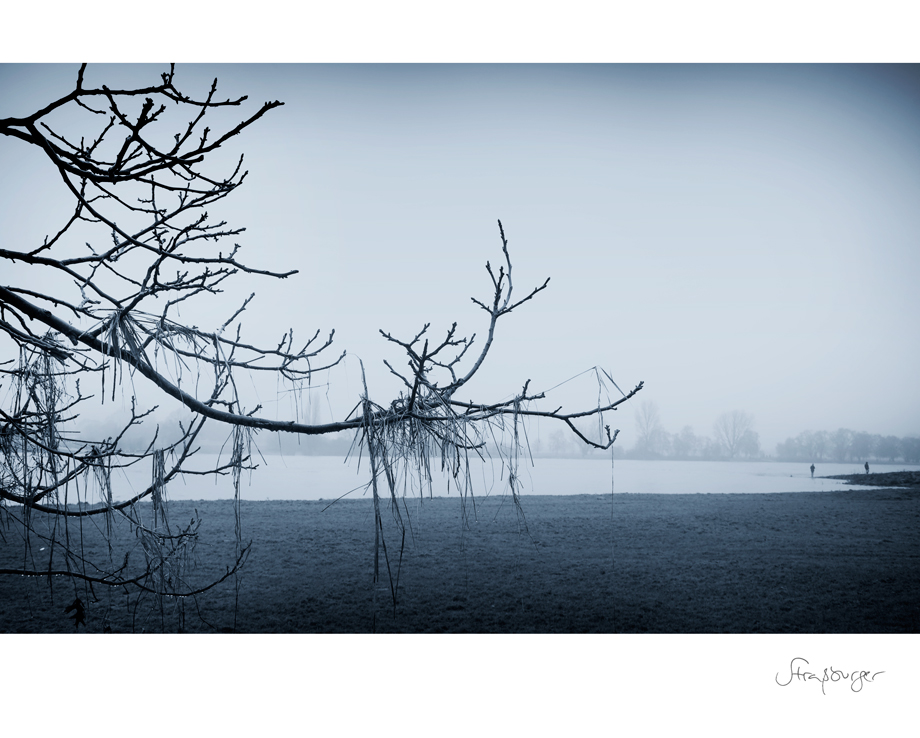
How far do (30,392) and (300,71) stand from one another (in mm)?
1811

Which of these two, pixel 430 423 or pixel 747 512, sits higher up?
pixel 430 423

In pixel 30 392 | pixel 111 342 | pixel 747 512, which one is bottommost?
pixel 747 512

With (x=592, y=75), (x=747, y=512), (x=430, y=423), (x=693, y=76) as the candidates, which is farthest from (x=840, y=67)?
(x=747, y=512)

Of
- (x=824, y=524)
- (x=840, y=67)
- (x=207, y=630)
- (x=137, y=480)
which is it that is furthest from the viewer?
(x=824, y=524)

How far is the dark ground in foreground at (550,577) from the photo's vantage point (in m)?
2.53

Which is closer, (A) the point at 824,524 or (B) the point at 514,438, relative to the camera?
(B) the point at 514,438

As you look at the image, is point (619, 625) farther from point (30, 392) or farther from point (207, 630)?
point (30, 392)

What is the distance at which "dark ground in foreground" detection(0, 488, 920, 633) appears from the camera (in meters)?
2.53

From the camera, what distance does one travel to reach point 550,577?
10.6 feet
